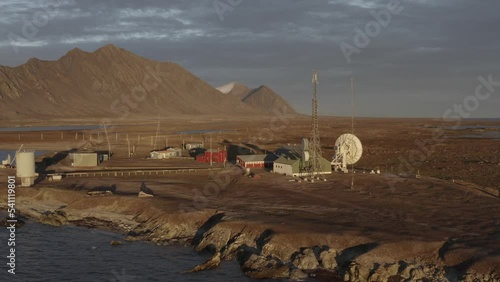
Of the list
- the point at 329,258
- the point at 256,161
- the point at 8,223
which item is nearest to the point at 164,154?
the point at 256,161

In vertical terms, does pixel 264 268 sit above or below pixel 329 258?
below

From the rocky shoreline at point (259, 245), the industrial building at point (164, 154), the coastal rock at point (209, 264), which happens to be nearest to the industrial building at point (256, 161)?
the industrial building at point (164, 154)

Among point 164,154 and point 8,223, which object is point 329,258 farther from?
point 164,154

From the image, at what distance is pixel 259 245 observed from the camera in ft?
117

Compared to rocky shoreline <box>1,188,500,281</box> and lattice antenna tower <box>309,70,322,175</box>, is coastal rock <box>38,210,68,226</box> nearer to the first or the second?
rocky shoreline <box>1,188,500,281</box>

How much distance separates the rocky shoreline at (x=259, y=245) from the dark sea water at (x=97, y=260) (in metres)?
1.18

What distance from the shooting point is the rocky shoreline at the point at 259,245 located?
100 ft

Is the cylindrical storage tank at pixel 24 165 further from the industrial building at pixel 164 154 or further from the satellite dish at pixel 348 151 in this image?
the satellite dish at pixel 348 151

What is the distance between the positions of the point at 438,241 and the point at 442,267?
301cm

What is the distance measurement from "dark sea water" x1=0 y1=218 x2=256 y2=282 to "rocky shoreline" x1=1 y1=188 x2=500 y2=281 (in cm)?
118

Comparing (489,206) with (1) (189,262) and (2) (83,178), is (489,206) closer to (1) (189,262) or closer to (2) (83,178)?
(1) (189,262)

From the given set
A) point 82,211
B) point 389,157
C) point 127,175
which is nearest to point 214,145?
point 389,157

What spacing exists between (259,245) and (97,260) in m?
11.5

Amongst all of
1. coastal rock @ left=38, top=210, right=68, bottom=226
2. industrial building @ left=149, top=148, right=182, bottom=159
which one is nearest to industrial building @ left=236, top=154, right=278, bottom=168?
industrial building @ left=149, top=148, right=182, bottom=159
